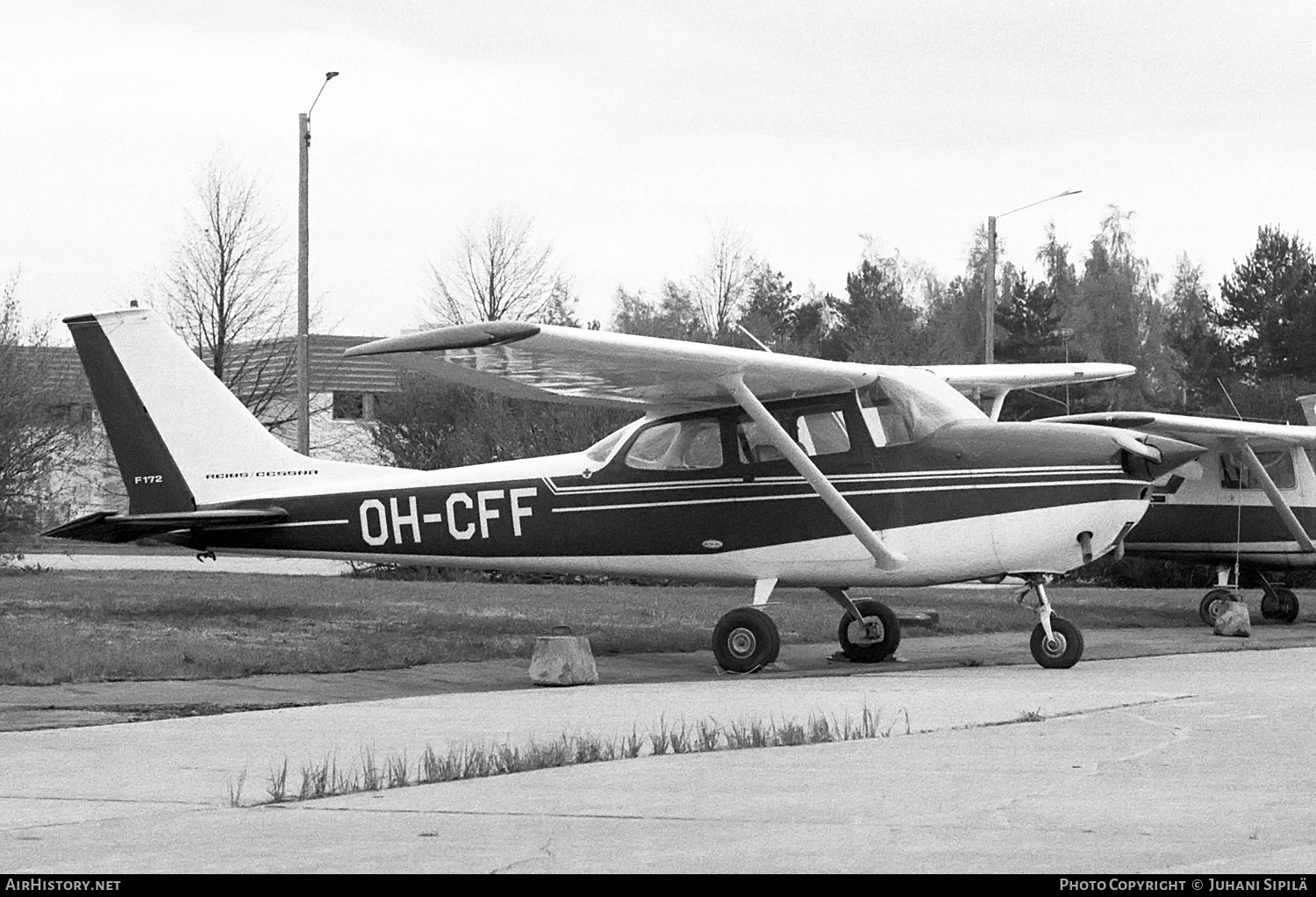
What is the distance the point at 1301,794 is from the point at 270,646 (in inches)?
392

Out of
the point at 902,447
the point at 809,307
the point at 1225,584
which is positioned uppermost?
the point at 809,307

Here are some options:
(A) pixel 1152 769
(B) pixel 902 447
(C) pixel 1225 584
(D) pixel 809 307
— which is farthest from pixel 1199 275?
(A) pixel 1152 769

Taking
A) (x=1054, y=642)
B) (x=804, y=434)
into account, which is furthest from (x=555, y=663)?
(x=1054, y=642)

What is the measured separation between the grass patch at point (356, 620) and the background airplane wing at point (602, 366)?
2441 mm

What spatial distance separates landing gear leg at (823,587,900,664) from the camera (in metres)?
15.8

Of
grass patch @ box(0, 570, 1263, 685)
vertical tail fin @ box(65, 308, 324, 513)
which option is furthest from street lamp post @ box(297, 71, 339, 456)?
vertical tail fin @ box(65, 308, 324, 513)

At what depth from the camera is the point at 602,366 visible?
46.8 feet

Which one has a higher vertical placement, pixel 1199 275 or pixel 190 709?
pixel 1199 275

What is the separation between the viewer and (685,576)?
51.0ft

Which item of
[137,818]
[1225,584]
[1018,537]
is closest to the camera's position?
[137,818]

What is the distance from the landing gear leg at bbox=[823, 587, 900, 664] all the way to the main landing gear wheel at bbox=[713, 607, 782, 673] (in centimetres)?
147

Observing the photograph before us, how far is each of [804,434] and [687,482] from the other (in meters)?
1.11

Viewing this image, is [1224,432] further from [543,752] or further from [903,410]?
[543,752]

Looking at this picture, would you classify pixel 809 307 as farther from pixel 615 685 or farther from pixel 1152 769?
pixel 1152 769
